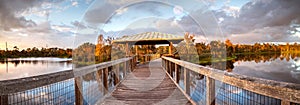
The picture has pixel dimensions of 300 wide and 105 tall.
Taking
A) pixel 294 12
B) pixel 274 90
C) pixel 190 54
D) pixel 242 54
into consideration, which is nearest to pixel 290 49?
pixel 242 54

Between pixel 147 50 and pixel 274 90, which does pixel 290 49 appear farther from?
pixel 274 90

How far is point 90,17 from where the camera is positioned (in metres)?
8.61

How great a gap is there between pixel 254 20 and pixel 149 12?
43834mm

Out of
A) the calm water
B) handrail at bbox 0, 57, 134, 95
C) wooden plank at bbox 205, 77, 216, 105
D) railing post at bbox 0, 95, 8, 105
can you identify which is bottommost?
the calm water

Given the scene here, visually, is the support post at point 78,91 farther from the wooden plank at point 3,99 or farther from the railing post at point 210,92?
the railing post at point 210,92

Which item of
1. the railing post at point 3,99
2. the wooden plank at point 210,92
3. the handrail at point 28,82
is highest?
the handrail at point 28,82

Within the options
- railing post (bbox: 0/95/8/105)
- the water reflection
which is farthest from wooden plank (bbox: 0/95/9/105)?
the water reflection

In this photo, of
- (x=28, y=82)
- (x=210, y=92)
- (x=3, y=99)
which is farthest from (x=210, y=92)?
(x=3, y=99)

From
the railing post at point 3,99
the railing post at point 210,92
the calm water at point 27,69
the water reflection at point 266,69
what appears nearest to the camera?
the railing post at point 3,99

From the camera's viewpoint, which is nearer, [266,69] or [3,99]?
[3,99]

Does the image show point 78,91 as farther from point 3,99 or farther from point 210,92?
point 210,92

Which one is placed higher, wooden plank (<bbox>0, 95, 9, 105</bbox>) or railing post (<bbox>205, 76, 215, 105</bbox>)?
wooden plank (<bbox>0, 95, 9, 105</bbox>)

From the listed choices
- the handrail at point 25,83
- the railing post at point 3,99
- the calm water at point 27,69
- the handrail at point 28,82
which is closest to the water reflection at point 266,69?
the handrail at point 28,82

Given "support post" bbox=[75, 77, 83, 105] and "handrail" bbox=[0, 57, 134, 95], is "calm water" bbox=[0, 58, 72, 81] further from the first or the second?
"handrail" bbox=[0, 57, 134, 95]
